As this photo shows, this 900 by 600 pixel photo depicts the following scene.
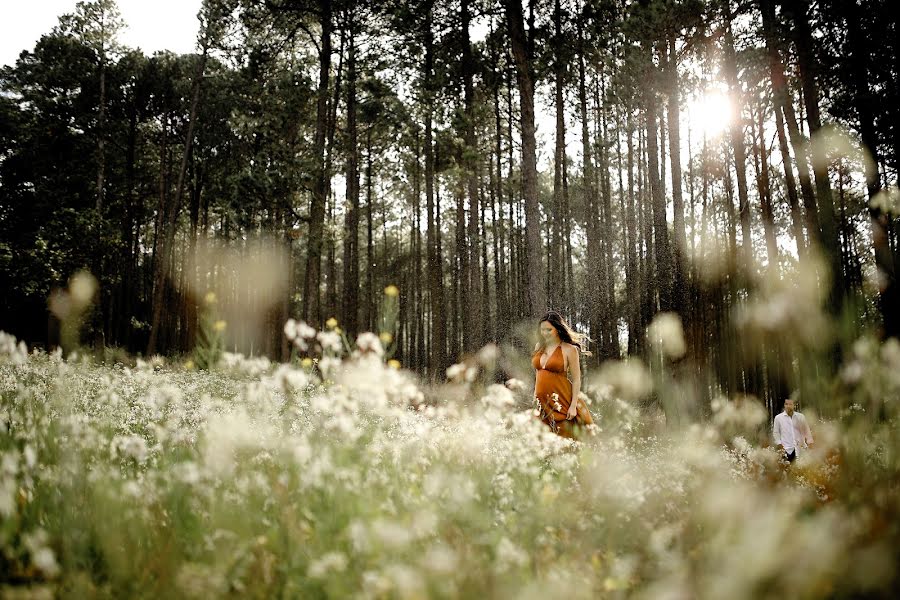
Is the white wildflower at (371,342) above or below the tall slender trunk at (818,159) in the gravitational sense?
below

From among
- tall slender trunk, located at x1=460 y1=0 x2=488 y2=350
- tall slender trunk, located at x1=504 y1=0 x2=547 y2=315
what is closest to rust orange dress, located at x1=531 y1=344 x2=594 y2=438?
tall slender trunk, located at x1=504 y1=0 x2=547 y2=315

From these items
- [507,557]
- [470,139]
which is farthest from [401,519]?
[470,139]

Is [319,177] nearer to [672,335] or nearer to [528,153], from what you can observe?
[528,153]

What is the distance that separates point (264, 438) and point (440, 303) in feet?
39.1

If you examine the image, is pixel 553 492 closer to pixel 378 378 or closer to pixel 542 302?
pixel 378 378

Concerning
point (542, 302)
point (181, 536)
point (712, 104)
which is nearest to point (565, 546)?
point (181, 536)

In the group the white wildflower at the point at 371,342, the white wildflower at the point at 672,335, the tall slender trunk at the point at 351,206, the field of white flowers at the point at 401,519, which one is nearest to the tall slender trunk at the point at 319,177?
the tall slender trunk at the point at 351,206

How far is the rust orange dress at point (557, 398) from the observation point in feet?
16.8

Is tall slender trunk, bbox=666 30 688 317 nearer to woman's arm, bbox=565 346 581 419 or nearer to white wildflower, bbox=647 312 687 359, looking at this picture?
white wildflower, bbox=647 312 687 359

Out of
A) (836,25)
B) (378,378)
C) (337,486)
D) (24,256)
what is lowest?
(337,486)

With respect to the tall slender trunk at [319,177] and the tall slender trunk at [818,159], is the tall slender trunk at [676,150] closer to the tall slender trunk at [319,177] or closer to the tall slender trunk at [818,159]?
the tall slender trunk at [818,159]

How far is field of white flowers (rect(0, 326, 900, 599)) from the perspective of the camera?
63.7 inches

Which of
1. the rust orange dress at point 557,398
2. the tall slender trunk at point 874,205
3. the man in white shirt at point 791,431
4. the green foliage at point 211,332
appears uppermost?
the tall slender trunk at point 874,205

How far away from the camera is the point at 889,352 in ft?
8.75
